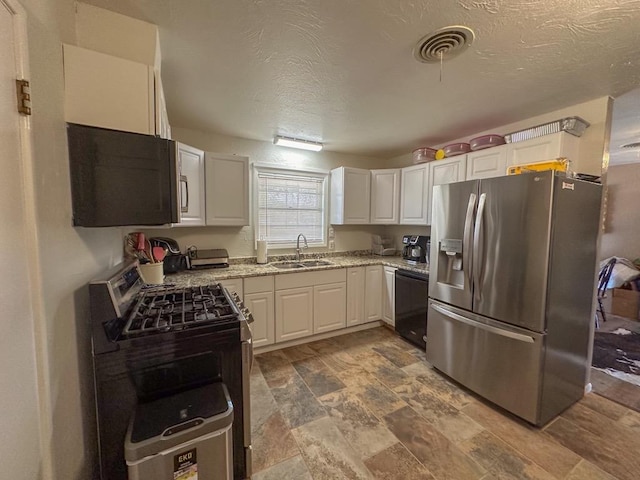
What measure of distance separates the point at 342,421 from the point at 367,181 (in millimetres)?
2809

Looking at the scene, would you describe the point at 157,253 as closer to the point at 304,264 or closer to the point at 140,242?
the point at 140,242

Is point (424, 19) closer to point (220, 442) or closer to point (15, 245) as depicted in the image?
point (15, 245)

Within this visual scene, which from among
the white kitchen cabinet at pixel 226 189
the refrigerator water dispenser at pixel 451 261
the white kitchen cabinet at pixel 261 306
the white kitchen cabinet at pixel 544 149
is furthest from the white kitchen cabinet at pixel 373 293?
the white kitchen cabinet at pixel 544 149

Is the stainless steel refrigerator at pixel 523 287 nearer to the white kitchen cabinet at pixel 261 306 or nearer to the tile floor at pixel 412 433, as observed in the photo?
the tile floor at pixel 412 433

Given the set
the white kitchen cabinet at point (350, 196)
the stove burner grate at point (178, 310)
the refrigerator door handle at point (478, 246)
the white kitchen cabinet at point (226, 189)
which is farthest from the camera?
the white kitchen cabinet at point (350, 196)

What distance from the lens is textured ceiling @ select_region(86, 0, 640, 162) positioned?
1237mm

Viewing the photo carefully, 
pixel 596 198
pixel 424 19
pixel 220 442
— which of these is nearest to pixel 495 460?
pixel 220 442

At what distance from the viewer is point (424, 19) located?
128 centimetres

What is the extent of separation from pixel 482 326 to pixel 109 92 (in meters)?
2.64

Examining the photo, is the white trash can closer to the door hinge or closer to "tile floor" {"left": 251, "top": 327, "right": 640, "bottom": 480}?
"tile floor" {"left": 251, "top": 327, "right": 640, "bottom": 480}

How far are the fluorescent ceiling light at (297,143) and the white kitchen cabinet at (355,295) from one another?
160 cm

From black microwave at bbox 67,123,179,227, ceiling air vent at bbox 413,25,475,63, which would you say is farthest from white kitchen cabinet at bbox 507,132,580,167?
black microwave at bbox 67,123,179,227

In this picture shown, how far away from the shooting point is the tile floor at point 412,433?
4.82ft

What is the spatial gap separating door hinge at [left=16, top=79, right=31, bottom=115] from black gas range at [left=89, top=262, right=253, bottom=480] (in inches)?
25.9
